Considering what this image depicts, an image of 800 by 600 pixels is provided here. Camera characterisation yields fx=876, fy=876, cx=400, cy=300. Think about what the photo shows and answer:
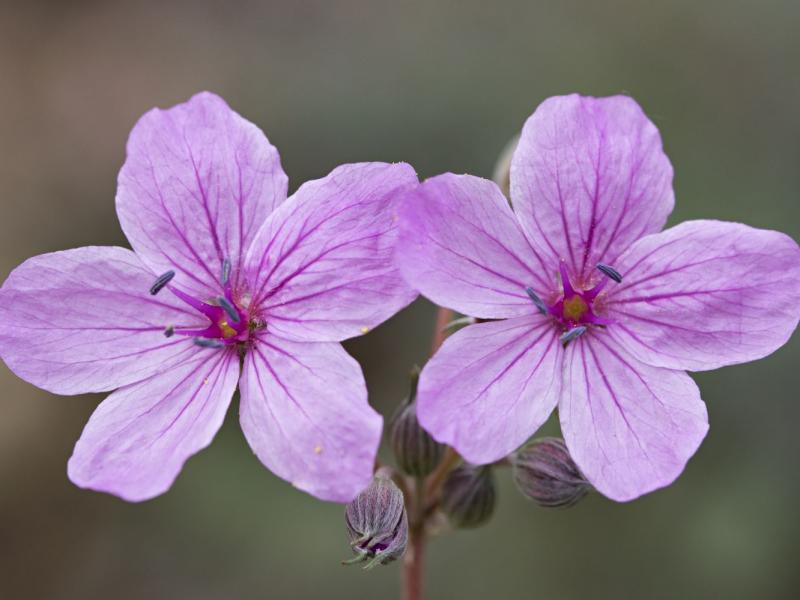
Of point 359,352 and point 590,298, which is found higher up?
point 590,298

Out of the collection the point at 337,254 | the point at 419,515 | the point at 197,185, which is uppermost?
the point at 197,185

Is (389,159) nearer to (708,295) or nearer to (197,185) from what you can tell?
(197,185)

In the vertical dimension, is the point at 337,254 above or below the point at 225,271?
above

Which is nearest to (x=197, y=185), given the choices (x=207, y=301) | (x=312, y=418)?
(x=207, y=301)

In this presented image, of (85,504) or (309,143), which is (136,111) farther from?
(85,504)

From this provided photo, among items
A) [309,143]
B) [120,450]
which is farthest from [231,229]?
[309,143]

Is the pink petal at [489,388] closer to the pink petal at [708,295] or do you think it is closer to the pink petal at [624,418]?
the pink petal at [624,418]
